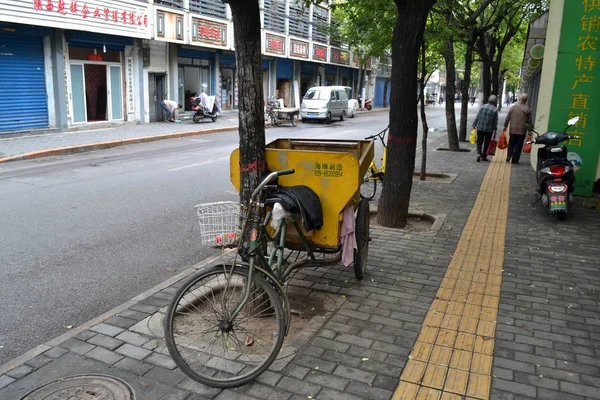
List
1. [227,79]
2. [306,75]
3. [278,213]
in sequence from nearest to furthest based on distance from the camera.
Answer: [278,213] < [227,79] < [306,75]

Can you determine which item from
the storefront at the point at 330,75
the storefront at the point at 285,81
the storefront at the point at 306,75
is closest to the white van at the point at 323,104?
the storefront at the point at 285,81

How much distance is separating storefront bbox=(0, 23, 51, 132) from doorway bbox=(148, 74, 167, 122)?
17.2 ft

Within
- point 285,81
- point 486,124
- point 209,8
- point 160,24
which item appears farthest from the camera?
point 285,81

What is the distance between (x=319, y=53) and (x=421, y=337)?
3398 cm

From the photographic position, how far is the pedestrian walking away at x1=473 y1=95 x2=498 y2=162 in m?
13.0

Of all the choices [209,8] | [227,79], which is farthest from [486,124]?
[227,79]

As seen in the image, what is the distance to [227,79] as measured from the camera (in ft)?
91.4

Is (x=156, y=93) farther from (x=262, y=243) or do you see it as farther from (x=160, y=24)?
(x=262, y=243)

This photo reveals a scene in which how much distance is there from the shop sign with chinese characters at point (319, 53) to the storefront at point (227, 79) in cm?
888

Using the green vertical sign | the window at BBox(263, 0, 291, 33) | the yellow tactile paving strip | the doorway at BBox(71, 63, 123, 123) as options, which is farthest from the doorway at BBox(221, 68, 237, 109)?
the yellow tactile paving strip

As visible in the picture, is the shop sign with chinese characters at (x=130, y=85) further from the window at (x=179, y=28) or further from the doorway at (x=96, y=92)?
the window at (x=179, y=28)

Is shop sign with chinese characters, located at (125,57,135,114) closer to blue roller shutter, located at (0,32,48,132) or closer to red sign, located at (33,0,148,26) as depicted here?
red sign, located at (33,0,148,26)

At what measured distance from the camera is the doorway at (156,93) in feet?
70.6

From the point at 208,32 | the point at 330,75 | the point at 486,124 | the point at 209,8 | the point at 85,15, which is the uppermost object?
the point at 209,8
